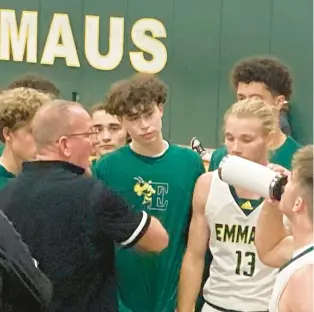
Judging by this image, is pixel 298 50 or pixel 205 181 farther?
pixel 298 50

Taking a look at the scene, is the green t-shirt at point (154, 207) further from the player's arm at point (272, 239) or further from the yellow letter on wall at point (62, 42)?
the yellow letter on wall at point (62, 42)

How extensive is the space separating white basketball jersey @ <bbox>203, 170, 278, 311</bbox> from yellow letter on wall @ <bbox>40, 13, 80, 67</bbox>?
99.7 inches

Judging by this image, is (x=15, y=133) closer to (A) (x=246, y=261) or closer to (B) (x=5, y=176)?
(B) (x=5, y=176)

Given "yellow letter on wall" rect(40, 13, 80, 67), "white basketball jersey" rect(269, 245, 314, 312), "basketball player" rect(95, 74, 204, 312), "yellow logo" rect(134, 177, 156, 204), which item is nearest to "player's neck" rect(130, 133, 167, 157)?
"basketball player" rect(95, 74, 204, 312)

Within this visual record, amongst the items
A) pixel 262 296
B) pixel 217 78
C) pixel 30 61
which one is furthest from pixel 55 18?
pixel 262 296

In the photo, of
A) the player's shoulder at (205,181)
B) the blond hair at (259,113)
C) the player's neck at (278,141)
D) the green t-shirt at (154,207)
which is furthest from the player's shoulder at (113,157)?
the player's neck at (278,141)

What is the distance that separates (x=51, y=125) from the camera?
2.35 meters

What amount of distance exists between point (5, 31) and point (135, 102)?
254 cm

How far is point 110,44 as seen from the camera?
484cm

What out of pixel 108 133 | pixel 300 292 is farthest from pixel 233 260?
pixel 108 133

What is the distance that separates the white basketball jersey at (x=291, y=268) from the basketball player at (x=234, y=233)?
28.6 inches

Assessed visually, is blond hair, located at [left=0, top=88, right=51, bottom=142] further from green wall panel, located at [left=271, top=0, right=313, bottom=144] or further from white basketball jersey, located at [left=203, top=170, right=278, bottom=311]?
green wall panel, located at [left=271, top=0, right=313, bottom=144]

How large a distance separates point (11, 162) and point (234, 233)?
807 millimetres

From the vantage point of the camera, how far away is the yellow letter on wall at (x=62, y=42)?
4.96m
